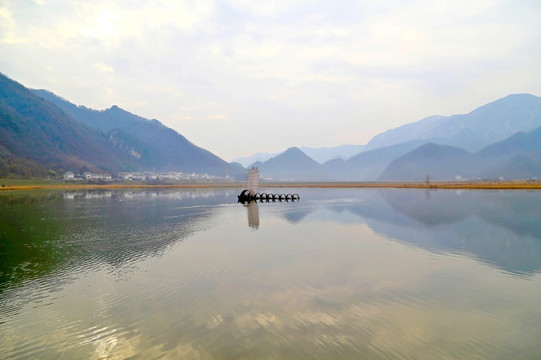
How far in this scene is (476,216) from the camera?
42.6 m

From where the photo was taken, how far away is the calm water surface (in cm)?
989

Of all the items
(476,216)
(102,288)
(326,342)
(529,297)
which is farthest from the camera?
(476,216)

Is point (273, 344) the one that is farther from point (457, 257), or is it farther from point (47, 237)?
point (47, 237)

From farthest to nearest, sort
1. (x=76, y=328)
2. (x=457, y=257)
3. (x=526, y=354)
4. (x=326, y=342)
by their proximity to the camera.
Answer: (x=457, y=257) < (x=76, y=328) < (x=326, y=342) < (x=526, y=354)

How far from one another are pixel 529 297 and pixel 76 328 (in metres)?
20.0

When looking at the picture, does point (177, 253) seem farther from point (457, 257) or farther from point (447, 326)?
point (457, 257)

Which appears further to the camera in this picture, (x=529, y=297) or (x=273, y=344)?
(x=529, y=297)

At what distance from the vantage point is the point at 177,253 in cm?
2298

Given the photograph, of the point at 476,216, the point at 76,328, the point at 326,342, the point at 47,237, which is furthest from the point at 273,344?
the point at 476,216

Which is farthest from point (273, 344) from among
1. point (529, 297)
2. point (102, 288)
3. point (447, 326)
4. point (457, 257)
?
point (457, 257)

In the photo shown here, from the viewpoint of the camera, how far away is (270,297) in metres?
14.2

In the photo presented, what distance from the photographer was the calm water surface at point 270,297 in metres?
9.89

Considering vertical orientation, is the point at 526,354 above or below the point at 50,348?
below

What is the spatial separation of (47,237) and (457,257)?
117ft
